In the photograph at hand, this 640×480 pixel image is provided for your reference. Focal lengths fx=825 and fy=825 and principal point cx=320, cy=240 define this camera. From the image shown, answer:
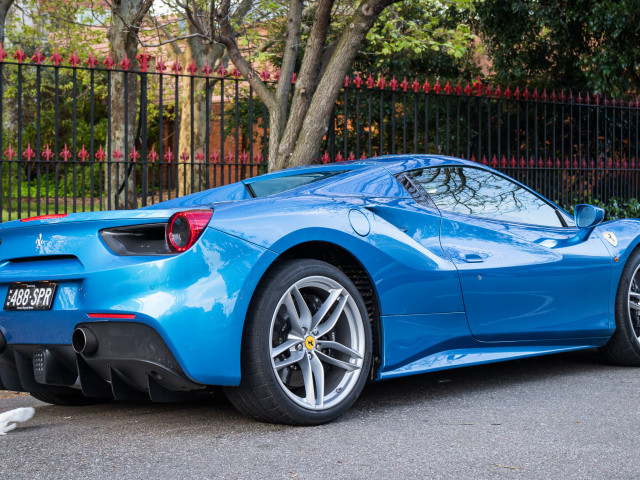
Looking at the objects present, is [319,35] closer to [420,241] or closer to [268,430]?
[420,241]

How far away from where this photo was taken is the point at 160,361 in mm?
3369

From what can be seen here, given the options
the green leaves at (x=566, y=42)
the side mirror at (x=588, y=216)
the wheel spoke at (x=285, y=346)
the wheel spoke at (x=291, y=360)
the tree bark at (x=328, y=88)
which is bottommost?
the wheel spoke at (x=291, y=360)

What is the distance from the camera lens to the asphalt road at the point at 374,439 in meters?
3.07

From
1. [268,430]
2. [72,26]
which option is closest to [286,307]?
[268,430]

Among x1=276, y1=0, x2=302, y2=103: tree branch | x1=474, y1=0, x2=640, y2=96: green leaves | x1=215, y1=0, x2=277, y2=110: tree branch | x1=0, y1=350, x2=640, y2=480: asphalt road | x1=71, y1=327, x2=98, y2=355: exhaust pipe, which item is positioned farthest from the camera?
x1=474, y1=0, x2=640, y2=96: green leaves

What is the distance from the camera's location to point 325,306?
12.5ft

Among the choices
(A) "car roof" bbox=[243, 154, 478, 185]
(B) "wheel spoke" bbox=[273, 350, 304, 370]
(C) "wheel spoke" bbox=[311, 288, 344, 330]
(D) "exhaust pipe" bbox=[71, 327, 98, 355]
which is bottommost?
(B) "wheel spoke" bbox=[273, 350, 304, 370]

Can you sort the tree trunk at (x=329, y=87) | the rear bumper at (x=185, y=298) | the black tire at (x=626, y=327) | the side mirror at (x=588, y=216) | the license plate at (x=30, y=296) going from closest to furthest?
the rear bumper at (x=185, y=298) < the license plate at (x=30, y=296) < the side mirror at (x=588, y=216) < the black tire at (x=626, y=327) < the tree trunk at (x=329, y=87)

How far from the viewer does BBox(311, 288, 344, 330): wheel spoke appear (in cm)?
378

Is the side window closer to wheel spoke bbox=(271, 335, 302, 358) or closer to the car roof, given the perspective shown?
the car roof

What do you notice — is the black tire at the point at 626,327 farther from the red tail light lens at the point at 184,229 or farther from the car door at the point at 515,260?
the red tail light lens at the point at 184,229

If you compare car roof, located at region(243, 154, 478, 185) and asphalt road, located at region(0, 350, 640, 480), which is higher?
car roof, located at region(243, 154, 478, 185)

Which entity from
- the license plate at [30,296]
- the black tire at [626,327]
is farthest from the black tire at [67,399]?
the black tire at [626,327]

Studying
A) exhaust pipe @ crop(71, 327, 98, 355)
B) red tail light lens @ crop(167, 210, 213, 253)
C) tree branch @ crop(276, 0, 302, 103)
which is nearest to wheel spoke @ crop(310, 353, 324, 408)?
red tail light lens @ crop(167, 210, 213, 253)
